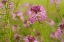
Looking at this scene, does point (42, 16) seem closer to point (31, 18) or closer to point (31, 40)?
point (31, 18)

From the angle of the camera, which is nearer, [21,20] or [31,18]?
[31,18]

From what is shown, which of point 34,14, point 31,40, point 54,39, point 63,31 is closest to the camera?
point 31,40

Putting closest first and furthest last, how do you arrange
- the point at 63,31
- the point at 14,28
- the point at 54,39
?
the point at 63,31 → the point at 54,39 → the point at 14,28

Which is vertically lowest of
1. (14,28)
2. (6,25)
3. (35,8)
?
(14,28)

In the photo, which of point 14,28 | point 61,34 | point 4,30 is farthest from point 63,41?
point 14,28

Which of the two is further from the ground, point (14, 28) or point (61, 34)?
point (61, 34)

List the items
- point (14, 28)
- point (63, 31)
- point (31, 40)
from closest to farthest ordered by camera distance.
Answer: point (31, 40), point (63, 31), point (14, 28)

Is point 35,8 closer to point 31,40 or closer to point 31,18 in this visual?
point 31,18

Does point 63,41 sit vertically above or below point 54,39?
above

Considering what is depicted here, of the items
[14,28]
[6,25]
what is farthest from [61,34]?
[14,28]
